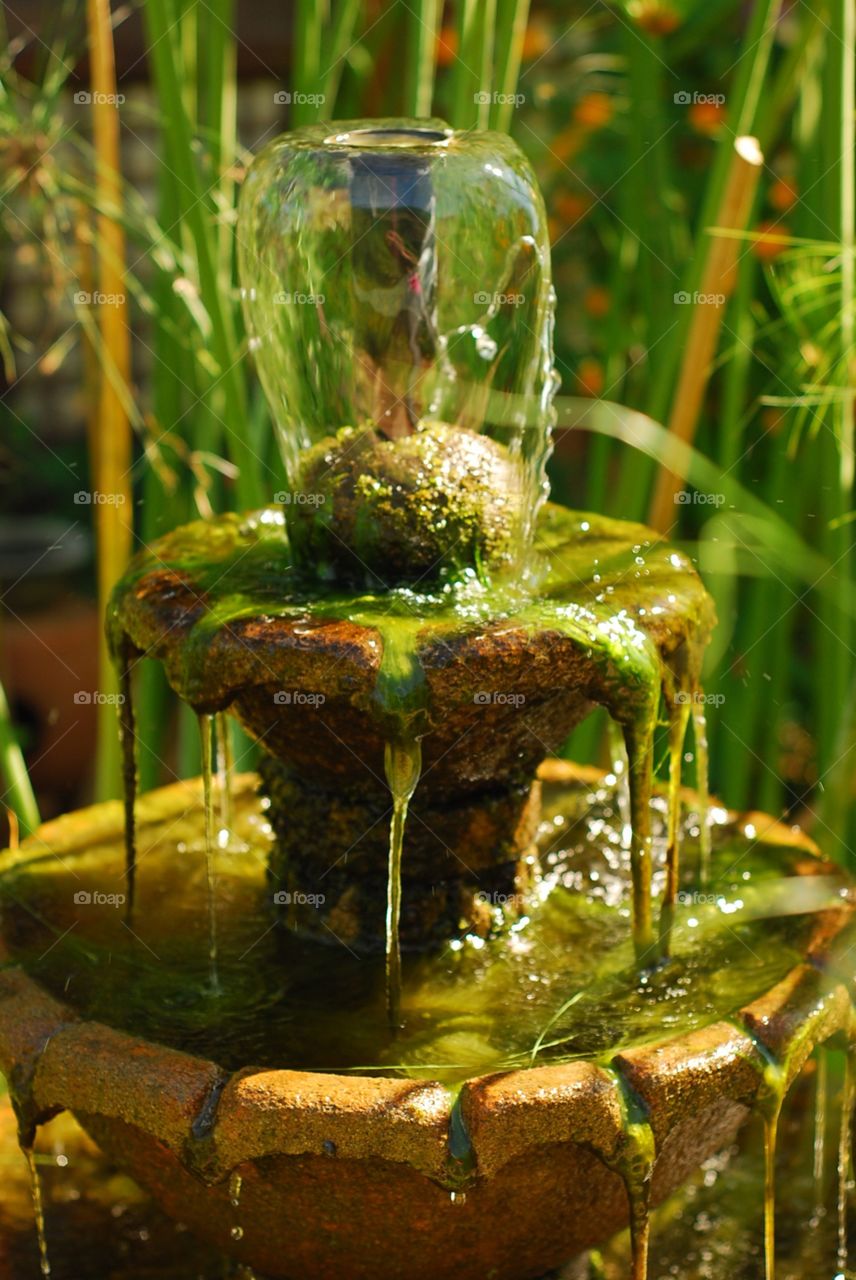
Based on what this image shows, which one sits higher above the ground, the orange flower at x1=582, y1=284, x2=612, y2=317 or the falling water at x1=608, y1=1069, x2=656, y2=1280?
the orange flower at x1=582, y1=284, x2=612, y2=317

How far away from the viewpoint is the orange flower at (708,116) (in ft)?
9.25

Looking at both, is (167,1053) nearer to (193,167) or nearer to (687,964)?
(687,964)

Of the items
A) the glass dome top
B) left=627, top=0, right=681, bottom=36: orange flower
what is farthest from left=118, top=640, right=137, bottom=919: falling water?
Result: left=627, top=0, right=681, bottom=36: orange flower

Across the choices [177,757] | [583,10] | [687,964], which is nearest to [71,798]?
[177,757]

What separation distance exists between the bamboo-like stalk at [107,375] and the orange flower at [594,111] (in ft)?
3.17

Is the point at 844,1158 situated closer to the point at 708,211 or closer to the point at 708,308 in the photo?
the point at 708,308

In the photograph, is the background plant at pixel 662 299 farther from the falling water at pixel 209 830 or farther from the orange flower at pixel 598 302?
the falling water at pixel 209 830

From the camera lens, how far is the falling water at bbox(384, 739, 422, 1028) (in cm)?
143

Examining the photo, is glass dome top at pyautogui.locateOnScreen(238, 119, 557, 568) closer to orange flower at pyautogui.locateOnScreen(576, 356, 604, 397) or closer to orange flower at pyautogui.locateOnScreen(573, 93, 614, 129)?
orange flower at pyautogui.locateOnScreen(576, 356, 604, 397)

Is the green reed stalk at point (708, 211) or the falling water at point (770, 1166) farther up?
the green reed stalk at point (708, 211)

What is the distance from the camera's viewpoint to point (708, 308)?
220cm

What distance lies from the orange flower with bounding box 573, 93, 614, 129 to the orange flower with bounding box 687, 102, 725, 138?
172 mm

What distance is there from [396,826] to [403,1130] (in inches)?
11.9

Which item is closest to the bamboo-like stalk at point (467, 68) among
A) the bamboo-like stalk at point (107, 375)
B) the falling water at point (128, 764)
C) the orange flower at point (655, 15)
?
the orange flower at point (655, 15)
